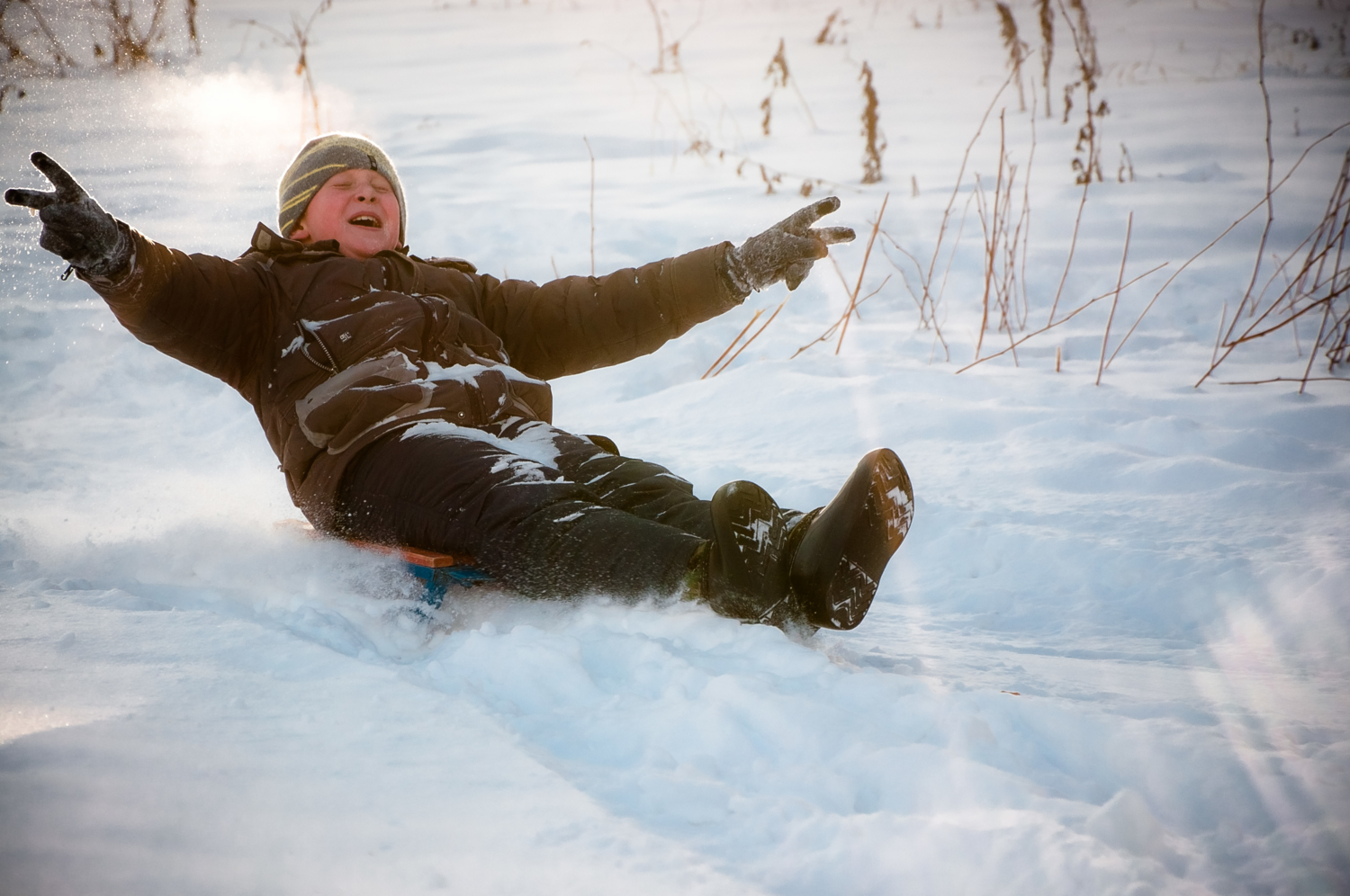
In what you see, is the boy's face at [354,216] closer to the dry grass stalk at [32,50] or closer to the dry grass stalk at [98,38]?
the dry grass stalk at [32,50]

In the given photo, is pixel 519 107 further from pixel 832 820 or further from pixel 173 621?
pixel 832 820

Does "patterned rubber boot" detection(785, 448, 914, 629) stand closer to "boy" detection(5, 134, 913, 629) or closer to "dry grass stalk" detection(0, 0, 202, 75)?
"boy" detection(5, 134, 913, 629)

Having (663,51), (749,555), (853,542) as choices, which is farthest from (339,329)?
(663,51)

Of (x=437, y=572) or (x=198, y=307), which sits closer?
(x=437, y=572)

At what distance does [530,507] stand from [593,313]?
83 centimetres

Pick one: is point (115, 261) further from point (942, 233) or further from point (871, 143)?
point (871, 143)

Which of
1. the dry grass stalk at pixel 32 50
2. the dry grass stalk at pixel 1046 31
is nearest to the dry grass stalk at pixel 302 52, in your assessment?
the dry grass stalk at pixel 32 50

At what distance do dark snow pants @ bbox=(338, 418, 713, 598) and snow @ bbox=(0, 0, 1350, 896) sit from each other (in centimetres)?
7

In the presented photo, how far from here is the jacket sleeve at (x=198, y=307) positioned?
1.72m

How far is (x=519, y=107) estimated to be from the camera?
21.2 ft

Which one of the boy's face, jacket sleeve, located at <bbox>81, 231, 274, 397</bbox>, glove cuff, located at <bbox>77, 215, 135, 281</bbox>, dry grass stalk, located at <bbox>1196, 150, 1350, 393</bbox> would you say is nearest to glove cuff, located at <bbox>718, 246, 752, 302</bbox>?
the boy's face

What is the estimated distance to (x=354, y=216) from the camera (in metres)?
2.14

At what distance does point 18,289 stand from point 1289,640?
443 centimetres

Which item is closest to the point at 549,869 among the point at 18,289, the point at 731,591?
the point at 731,591
